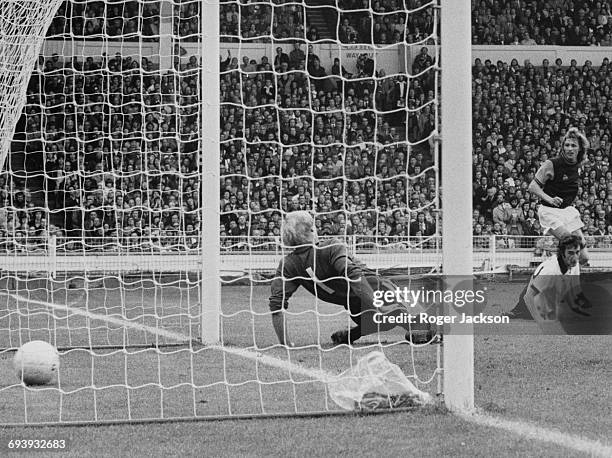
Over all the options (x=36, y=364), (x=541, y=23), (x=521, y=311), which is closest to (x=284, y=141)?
(x=521, y=311)

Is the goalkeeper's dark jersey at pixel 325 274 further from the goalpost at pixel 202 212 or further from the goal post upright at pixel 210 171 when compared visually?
the goal post upright at pixel 210 171

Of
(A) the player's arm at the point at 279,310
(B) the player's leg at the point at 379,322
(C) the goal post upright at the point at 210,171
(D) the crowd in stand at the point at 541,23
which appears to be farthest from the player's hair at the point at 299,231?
(D) the crowd in stand at the point at 541,23

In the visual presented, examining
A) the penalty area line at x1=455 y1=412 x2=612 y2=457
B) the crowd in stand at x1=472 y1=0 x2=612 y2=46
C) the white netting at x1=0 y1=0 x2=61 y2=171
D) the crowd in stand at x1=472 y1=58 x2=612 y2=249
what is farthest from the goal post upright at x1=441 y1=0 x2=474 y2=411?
the crowd in stand at x1=472 y1=0 x2=612 y2=46

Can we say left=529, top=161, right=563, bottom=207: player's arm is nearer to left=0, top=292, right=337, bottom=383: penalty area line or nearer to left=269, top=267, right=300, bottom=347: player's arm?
left=269, top=267, right=300, bottom=347: player's arm

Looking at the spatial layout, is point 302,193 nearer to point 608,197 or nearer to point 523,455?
point 608,197

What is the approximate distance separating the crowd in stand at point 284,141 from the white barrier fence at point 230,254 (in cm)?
17

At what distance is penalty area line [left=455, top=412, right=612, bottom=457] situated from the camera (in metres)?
4.83

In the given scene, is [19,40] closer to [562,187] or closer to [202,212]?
[202,212]

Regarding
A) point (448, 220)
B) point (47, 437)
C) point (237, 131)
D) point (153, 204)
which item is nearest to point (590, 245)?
point (237, 131)

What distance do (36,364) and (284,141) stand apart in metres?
12.7

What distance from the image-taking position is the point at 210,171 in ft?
31.8

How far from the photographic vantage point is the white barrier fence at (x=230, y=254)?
16.6 metres

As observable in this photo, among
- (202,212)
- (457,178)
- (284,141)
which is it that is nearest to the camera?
(457,178)

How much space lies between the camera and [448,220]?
19.3ft
